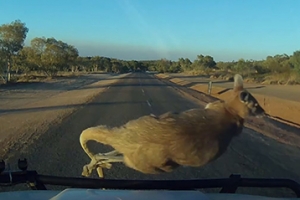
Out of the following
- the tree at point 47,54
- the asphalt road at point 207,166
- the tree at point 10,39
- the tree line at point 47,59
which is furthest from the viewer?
the tree at point 47,54

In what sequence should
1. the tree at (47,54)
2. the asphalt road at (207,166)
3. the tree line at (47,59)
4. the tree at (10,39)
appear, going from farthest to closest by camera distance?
1. the tree at (47,54)
2. the tree at (10,39)
3. the tree line at (47,59)
4. the asphalt road at (207,166)

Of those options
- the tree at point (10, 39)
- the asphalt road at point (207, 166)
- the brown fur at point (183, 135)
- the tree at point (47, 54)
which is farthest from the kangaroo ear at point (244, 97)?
the tree at point (47, 54)

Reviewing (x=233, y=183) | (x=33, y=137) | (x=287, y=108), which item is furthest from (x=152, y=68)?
(x=233, y=183)

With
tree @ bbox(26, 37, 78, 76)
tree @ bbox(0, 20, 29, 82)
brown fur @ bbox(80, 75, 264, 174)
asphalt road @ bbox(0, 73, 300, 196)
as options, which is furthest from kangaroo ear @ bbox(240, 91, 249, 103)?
tree @ bbox(26, 37, 78, 76)

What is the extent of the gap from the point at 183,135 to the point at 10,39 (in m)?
61.0

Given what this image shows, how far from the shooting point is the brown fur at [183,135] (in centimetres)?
196

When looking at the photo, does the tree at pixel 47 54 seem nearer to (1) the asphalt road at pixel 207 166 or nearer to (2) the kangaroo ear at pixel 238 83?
(1) the asphalt road at pixel 207 166

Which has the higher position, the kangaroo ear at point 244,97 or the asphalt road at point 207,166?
the kangaroo ear at point 244,97

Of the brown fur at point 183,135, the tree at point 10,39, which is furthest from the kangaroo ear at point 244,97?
the tree at point 10,39

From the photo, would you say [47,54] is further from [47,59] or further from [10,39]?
[10,39]

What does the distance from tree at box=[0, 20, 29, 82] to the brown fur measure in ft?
190

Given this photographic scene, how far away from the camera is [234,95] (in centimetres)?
198

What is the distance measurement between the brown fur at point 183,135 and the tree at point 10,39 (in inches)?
2284

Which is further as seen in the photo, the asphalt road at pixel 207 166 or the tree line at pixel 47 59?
the tree line at pixel 47 59
